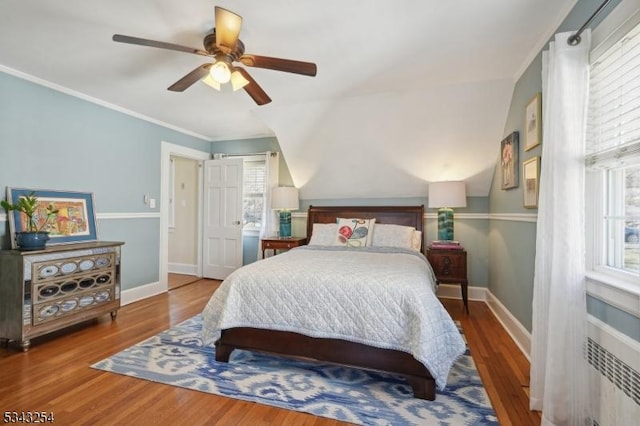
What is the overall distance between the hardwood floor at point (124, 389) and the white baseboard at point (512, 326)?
0.05m

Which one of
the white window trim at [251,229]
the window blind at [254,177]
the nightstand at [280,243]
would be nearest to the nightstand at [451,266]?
the nightstand at [280,243]

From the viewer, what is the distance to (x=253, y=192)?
4.94 m

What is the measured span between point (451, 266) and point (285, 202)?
2284 millimetres

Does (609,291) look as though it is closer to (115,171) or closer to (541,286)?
(541,286)

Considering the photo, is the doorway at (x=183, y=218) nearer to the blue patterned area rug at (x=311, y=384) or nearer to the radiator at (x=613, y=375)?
the blue patterned area rug at (x=311, y=384)

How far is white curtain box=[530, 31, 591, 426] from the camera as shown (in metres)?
1.53

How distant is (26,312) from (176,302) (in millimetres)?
1519

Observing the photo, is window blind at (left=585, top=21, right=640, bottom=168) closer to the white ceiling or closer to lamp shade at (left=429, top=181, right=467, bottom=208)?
the white ceiling

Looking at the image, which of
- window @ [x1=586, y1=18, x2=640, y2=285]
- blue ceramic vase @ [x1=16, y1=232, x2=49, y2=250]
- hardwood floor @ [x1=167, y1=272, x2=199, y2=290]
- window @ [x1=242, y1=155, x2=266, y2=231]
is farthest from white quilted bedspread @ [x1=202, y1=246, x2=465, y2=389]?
hardwood floor @ [x1=167, y1=272, x2=199, y2=290]

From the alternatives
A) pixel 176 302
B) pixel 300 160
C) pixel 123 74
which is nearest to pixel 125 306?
pixel 176 302

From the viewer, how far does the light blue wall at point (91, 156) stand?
2.76 meters

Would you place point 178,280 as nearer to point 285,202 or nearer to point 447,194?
point 285,202

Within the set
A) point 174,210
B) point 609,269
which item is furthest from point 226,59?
point 174,210

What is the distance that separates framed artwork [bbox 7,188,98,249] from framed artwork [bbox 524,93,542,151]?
4.29 meters
